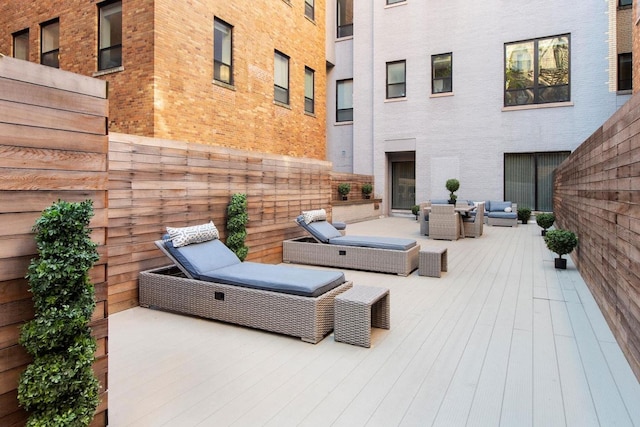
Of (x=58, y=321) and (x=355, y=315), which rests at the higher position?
(x=58, y=321)

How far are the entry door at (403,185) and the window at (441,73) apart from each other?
340 centimetres

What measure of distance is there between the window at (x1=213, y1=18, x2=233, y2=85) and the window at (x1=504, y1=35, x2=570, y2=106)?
35.0ft

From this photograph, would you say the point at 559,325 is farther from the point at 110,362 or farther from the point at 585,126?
the point at 585,126

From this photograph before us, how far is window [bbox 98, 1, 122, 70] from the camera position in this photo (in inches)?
381

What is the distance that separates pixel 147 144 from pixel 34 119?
2789 millimetres

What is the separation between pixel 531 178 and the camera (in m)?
15.2

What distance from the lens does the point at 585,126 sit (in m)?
14.2

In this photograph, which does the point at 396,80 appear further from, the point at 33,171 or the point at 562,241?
the point at 33,171

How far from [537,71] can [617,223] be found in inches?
550

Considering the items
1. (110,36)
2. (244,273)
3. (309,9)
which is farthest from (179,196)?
(309,9)

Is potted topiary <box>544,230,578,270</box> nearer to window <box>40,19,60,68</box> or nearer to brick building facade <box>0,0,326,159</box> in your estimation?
brick building facade <box>0,0,326,159</box>

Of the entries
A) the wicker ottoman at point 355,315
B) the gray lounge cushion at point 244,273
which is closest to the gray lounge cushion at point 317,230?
the gray lounge cushion at point 244,273

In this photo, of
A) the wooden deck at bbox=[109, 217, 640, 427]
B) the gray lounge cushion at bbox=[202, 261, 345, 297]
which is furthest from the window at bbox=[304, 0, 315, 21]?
the wooden deck at bbox=[109, 217, 640, 427]

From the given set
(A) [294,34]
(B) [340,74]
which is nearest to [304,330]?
(A) [294,34]
